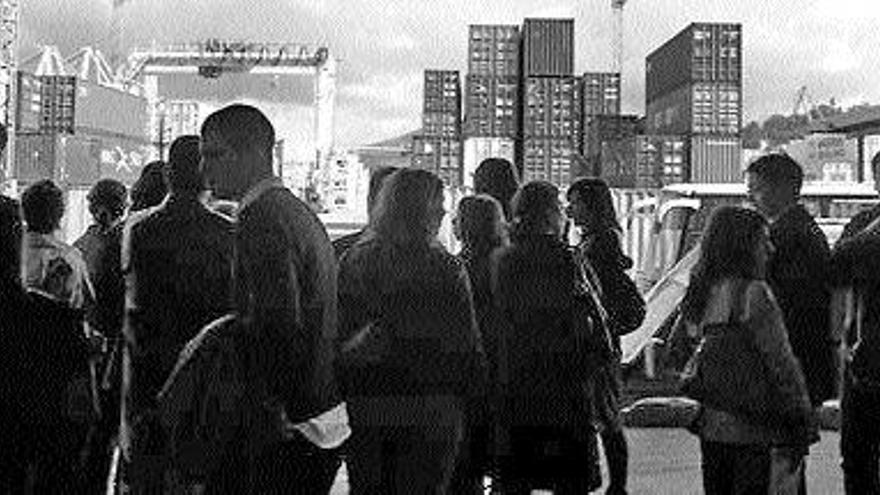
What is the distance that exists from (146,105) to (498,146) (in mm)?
31701

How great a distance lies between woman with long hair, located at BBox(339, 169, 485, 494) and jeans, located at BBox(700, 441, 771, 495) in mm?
913

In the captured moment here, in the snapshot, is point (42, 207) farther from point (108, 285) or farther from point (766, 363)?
point (766, 363)

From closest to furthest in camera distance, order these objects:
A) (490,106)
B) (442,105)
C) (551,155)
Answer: (551,155), (490,106), (442,105)

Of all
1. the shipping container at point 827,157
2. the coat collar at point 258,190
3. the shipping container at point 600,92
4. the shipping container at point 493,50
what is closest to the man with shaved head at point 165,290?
the coat collar at point 258,190

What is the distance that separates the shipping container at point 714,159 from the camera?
79.3 feet

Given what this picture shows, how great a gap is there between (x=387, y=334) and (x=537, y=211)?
92cm

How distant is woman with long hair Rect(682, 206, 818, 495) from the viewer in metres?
4.17

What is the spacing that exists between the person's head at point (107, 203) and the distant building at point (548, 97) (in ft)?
55.1

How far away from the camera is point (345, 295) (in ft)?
Answer: 13.2

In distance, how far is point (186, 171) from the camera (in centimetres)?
402

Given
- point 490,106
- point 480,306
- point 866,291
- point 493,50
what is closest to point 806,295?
point 866,291

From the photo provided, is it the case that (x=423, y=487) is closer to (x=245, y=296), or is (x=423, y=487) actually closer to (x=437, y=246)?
(x=437, y=246)

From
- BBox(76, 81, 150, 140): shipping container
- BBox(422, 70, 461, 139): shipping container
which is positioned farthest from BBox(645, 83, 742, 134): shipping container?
BBox(76, 81, 150, 140): shipping container

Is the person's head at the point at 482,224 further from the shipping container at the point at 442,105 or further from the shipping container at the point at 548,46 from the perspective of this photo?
the shipping container at the point at 442,105
